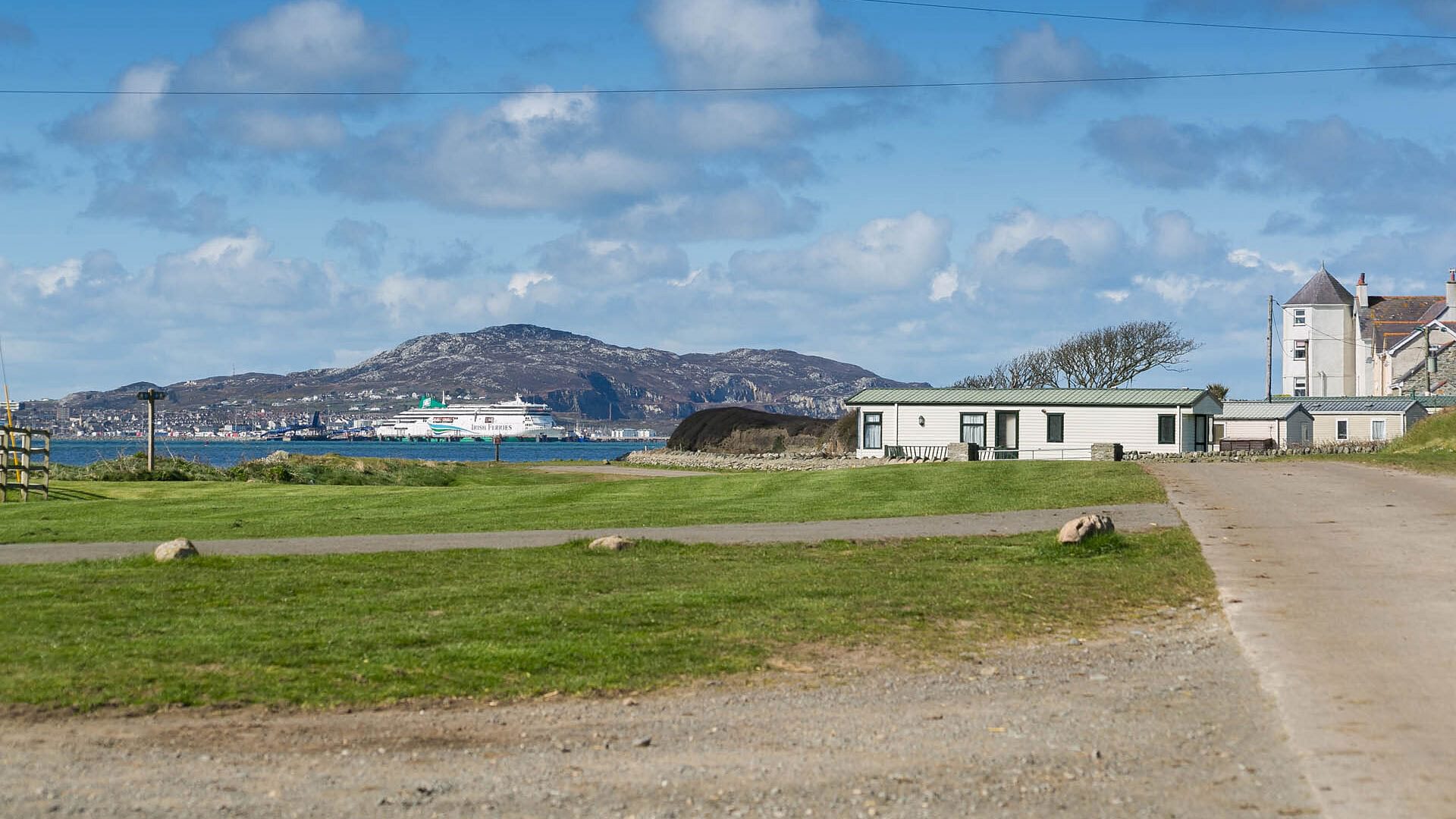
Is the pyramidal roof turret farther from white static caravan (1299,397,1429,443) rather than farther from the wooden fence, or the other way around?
the wooden fence

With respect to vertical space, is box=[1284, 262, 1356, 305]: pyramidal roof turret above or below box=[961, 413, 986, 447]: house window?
above

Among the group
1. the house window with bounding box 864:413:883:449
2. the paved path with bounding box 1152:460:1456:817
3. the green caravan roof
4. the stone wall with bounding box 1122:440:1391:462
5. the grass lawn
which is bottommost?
the paved path with bounding box 1152:460:1456:817

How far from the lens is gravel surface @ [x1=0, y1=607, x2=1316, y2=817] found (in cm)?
621

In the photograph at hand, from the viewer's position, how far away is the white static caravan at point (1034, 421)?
56.0 meters

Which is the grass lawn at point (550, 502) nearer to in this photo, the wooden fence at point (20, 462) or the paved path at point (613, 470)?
the wooden fence at point (20, 462)

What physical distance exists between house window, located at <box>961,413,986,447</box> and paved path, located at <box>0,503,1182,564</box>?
3410cm

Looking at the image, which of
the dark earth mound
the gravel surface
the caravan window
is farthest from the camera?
the dark earth mound

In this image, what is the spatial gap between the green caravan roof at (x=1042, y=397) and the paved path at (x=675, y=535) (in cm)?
3439

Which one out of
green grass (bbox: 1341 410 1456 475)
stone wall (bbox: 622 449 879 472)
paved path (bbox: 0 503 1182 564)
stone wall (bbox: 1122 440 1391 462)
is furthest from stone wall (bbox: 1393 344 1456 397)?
paved path (bbox: 0 503 1182 564)

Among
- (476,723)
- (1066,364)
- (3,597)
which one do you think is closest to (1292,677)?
(476,723)

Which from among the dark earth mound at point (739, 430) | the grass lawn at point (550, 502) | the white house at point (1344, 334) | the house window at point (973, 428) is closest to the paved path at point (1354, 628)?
the grass lawn at point (550, 502)

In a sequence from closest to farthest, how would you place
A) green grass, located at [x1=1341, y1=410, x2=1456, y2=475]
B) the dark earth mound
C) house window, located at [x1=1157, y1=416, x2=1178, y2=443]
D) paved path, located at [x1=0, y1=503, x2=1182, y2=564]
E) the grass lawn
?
paved path, located at [x1=0, y1=503, x2=1182, y2=564]
the grass lawn
green grass, located at [x1=1341, y1=410, x2=1456, y2=475]
house window, located at [x1=1157, y1=416, x2=1178, y2=443]
the dark earth mound

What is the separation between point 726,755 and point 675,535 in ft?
40.4

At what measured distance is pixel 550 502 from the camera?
2786 centimetres
